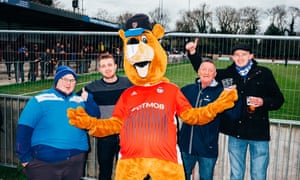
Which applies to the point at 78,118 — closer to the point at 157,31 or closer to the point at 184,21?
the point at 157,31

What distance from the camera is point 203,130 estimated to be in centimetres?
322

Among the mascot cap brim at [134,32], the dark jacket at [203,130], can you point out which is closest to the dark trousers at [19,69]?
the mascot cap brim at [134,32]

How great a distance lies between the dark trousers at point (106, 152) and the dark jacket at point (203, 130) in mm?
817

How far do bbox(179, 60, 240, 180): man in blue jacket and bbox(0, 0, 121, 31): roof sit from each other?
12756 millimetres

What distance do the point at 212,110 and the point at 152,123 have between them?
0.52 metres

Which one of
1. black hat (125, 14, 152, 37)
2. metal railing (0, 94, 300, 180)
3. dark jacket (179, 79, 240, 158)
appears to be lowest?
metal railing (0, 94, 300, 180)

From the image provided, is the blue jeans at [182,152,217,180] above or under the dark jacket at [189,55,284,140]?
under

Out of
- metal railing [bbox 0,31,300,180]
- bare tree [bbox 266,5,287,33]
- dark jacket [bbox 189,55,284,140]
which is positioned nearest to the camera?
dark jacket [bbox 189,55,284,140]

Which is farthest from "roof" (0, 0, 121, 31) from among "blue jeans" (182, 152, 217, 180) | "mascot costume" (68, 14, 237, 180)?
"blue jeans" (182, 152, 217, 180)

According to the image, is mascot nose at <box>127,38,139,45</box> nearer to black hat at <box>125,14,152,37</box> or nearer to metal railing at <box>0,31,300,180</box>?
black hat at <box>125,14,152,37</box>

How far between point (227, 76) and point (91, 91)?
4.84 feet

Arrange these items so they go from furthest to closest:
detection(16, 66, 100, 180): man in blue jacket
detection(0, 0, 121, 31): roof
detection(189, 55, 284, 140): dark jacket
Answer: detection(0, 0, 121, 31): roof
detection(189, 55, 284, 140): dark jacket
detection(16, 66, 100, 180): man in blue jacket

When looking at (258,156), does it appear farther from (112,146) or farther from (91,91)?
(91,91)

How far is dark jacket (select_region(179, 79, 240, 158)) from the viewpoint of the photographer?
3.22 meters
